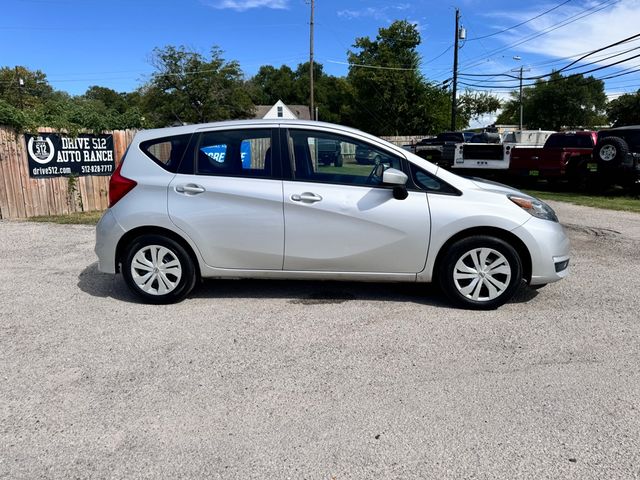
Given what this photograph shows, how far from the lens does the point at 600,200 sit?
1327cm

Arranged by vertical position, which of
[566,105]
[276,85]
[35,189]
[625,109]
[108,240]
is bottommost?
[108,240]

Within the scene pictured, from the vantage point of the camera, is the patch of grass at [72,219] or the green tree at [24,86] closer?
the patch of grass at [72,219]

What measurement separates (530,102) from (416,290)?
293 feet

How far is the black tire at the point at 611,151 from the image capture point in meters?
13.2

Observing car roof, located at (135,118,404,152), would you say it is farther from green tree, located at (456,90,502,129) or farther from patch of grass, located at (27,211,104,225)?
green tree, located at (456,90,502,129)

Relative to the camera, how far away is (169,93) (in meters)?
46.7

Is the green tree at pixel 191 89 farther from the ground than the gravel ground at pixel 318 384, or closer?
farther from the ground

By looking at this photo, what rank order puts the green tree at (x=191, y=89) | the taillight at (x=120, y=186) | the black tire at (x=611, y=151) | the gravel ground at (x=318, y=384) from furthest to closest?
the green tree at (x=191, y=89) → the black tire at (x=611, y=151) → the taillight at (x=120, y=186) → the gravel ground at (x=318, y=384)

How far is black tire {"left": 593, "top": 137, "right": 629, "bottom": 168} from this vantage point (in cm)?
1318

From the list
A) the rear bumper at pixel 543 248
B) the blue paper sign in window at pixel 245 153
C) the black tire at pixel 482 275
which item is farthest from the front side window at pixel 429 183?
the blue paper sign in window at pixel 245 153

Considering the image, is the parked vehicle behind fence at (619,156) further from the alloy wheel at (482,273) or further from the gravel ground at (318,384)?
the alloy wheel at (482,273)

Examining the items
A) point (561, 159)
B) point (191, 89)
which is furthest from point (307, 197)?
point (191, 89)

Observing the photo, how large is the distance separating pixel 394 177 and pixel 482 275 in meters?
1.24

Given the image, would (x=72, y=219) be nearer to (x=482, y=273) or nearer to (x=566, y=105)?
(x=482, y=273)
